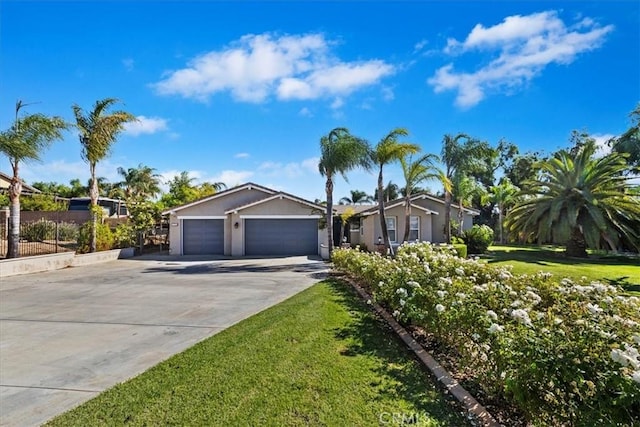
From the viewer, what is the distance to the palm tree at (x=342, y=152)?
60.0 ft

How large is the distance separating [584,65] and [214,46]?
44.1 ft

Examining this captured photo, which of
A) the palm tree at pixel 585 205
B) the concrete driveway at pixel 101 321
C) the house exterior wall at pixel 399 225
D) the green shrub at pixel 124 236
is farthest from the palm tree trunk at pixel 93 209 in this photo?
the palm tree at pixel 585 205

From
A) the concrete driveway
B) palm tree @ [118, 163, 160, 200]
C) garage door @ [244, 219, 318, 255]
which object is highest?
palm tree @ [118, 163, 160, 200]

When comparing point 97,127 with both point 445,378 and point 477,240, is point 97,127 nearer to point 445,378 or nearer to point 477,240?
point 445,378

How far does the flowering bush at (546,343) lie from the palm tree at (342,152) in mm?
12902

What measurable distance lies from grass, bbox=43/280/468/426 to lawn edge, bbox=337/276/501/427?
127 mm

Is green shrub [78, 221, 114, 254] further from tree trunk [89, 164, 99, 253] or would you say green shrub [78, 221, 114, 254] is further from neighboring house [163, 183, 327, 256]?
neighboring house [163, 183, 327, 256]

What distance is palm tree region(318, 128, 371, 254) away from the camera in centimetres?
1830

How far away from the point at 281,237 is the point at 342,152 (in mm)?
8087

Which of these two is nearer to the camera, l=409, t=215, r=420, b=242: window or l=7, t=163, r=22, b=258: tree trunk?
l=7, t=163, r=22, b=258: tree trunk

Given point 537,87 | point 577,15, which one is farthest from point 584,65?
point 577,15

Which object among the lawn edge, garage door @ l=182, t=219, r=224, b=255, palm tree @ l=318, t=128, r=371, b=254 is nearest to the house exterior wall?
palm tree @ l=318, t=128, r=371, b=254

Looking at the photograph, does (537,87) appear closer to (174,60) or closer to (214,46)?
(214,46)

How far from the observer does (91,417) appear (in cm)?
387
